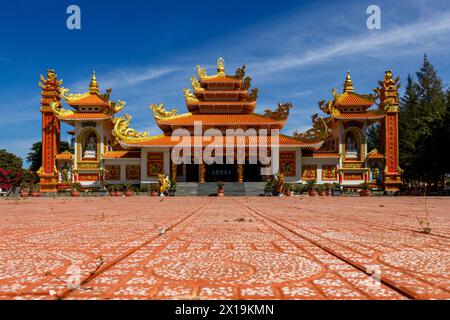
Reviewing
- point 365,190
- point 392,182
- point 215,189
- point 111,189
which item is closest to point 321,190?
point 365,190

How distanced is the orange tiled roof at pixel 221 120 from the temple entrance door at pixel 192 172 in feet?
11.2

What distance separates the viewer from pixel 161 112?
84.3 ft

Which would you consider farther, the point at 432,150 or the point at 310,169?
the point at 310,169

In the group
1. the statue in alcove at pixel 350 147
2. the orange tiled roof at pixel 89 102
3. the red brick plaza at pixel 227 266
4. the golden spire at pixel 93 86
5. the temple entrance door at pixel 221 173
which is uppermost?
the golden spire at pixel 93 86

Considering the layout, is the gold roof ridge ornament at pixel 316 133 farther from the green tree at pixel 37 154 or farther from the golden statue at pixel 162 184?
the green tree at pixel 37 154

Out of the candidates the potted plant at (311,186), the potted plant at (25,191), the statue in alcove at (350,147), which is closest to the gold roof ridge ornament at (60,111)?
the potted plant at (25,191)

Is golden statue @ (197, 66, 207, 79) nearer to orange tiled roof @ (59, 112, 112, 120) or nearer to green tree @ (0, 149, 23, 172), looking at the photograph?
orange tiled roof @ (59, 112, 112, 120)

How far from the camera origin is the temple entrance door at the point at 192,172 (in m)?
27.0

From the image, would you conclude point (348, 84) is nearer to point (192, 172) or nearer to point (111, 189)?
point (192, 172)

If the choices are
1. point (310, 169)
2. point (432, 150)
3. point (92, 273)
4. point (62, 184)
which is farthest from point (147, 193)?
point (92, 273)

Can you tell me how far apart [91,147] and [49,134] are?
3507 mm

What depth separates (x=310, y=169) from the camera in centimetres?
2595
